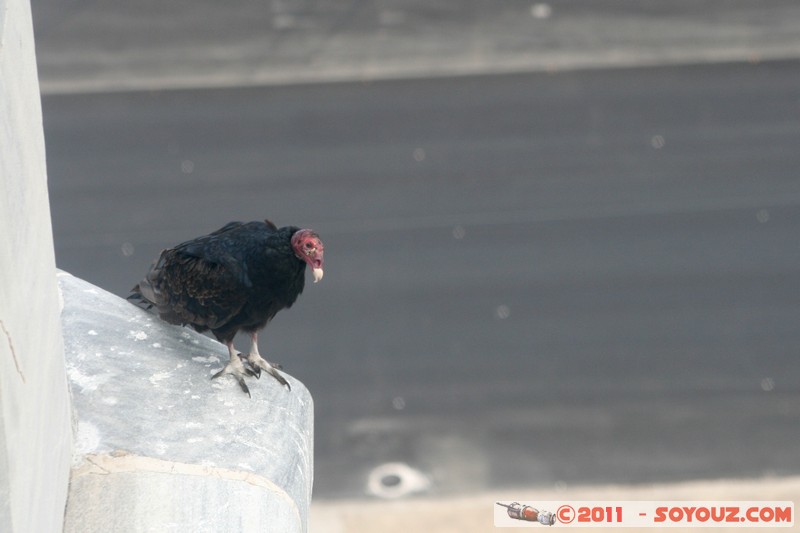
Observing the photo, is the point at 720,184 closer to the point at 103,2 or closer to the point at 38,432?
the point at 103,2

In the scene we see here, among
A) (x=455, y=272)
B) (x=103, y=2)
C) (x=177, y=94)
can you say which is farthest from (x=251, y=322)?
(x=103, y=2)

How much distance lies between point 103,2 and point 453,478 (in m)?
10.9

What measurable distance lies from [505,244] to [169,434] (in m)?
9.98

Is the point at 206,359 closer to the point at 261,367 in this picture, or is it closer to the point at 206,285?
the point at 261,367

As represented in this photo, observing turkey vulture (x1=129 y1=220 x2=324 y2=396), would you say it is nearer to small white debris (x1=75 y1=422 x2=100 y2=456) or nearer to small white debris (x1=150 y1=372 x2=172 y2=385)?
small white debris (x1=150 y1=372 x2=172 y2=385)

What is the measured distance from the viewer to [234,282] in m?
6.25

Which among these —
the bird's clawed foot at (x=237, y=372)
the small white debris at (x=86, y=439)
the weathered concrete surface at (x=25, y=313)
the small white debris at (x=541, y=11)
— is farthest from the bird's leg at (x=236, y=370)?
the small white debris at (x=541, y=11)

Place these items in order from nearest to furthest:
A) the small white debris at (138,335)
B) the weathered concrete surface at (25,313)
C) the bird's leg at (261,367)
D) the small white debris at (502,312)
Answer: the weathered concrete surface at (25,313) < the small white debris at (138,335) < the bird's leg at (261,367) < the small white debris at (502,312)

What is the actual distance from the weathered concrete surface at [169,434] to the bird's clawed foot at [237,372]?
0.19 feet

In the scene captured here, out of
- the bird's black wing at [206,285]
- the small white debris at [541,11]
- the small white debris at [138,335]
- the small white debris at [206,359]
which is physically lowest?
the small white debris at [206,359]

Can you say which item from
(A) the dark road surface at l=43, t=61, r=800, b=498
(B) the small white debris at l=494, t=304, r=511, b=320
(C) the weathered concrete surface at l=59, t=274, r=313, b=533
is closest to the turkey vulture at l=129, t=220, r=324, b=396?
(C) the weathered concrete surface at l=59, t=274, r=313, b=533

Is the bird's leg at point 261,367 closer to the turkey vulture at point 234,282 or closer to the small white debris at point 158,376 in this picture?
the turkey vulture at point 234,282

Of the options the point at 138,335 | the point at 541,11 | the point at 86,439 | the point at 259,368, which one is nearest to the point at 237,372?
the point at 259,368

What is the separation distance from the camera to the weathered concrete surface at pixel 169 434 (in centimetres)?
496
